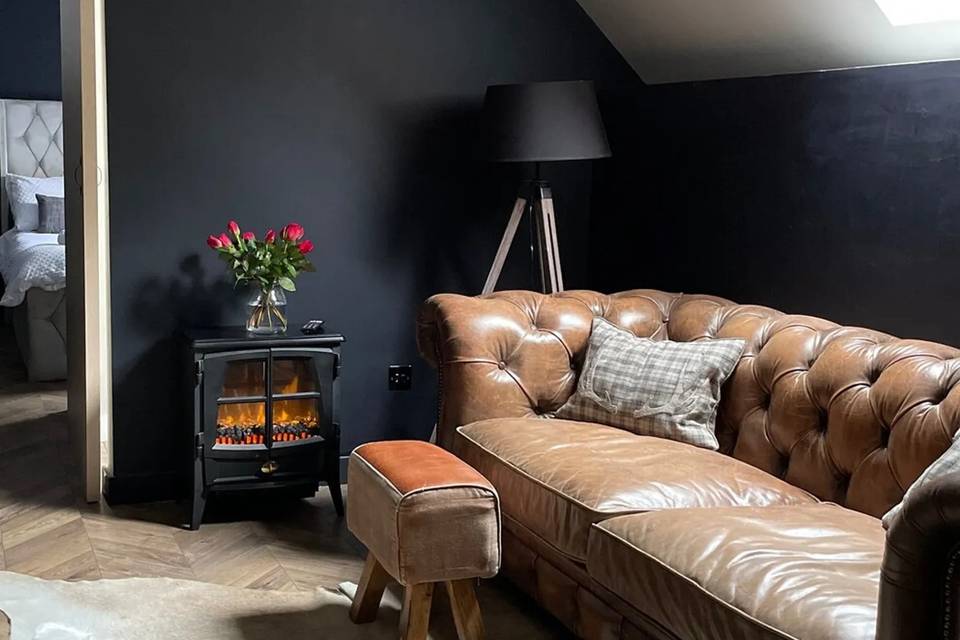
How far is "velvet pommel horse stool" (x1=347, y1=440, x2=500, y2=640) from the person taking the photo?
2.59 m

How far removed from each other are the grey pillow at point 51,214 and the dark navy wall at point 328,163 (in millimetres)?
3271

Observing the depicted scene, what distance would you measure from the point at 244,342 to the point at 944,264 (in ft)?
7.01

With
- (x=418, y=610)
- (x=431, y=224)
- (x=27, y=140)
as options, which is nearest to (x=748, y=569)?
(x=418, y=610)

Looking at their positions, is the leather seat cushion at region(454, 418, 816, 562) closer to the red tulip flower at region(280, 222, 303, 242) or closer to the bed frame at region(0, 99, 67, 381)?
the red tulip flower at region(280, 222, 303, 242)

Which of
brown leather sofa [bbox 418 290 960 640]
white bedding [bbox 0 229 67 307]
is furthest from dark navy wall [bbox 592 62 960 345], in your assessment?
white bedding [bbox 0 229 67 307]

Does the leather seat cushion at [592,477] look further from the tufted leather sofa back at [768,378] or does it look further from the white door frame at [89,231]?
the white door frame at [89,231]

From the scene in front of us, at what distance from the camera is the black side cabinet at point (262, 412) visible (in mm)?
3629

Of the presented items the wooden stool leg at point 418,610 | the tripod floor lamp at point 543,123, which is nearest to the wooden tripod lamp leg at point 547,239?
the tripod floor lamp at point 543,123

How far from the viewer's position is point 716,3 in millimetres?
3775

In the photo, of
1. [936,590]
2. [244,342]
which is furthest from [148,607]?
[936,590]

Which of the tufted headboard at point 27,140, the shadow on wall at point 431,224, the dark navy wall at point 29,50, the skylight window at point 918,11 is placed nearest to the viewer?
the skylight window at point 918,11

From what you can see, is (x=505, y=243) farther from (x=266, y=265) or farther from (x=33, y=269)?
(x=33, y=269)

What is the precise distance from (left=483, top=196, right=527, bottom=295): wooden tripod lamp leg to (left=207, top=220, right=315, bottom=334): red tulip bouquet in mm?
656

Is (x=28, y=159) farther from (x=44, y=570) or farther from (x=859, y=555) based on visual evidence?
(x=859, y=555)
